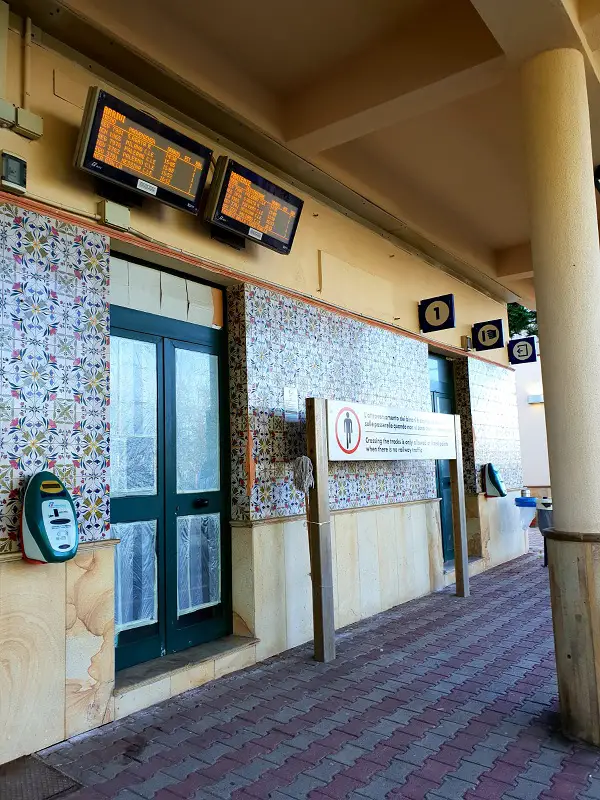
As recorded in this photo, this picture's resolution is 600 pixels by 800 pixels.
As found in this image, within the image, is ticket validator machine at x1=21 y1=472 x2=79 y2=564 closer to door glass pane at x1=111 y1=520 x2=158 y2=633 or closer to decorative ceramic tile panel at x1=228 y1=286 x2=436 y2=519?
door glass pane at x1=111 y1=520 x2=158 y2=633

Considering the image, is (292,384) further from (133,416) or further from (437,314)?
(437,314)

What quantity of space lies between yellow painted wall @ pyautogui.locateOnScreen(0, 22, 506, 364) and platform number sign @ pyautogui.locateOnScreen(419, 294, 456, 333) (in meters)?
0.10

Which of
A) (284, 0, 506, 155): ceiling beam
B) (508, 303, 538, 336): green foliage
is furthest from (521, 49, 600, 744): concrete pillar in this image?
(508, 303, 538, 336): green foliage

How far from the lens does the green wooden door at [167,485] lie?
374 cm

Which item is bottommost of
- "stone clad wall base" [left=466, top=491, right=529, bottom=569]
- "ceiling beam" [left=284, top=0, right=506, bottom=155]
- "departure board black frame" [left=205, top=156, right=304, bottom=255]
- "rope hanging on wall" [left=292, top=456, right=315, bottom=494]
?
"stone clad wall base" [left=466, top=491, right=529, bottom=569]

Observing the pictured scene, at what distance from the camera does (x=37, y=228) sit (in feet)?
10.5

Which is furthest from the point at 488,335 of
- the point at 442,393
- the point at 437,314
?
the point at 437,314

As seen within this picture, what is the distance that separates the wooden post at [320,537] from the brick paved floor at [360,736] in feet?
0.65

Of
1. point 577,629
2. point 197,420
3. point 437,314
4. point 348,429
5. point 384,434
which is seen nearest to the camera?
point 577,629

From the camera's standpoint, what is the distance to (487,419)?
8.40 m

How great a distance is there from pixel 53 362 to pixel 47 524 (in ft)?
2.81

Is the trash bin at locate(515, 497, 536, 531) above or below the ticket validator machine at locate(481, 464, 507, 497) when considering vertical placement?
below

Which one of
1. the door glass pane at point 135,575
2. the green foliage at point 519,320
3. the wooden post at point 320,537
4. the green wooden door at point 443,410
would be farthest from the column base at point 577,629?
the green foliage at point 519,320

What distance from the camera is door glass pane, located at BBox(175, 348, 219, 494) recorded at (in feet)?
13.7
